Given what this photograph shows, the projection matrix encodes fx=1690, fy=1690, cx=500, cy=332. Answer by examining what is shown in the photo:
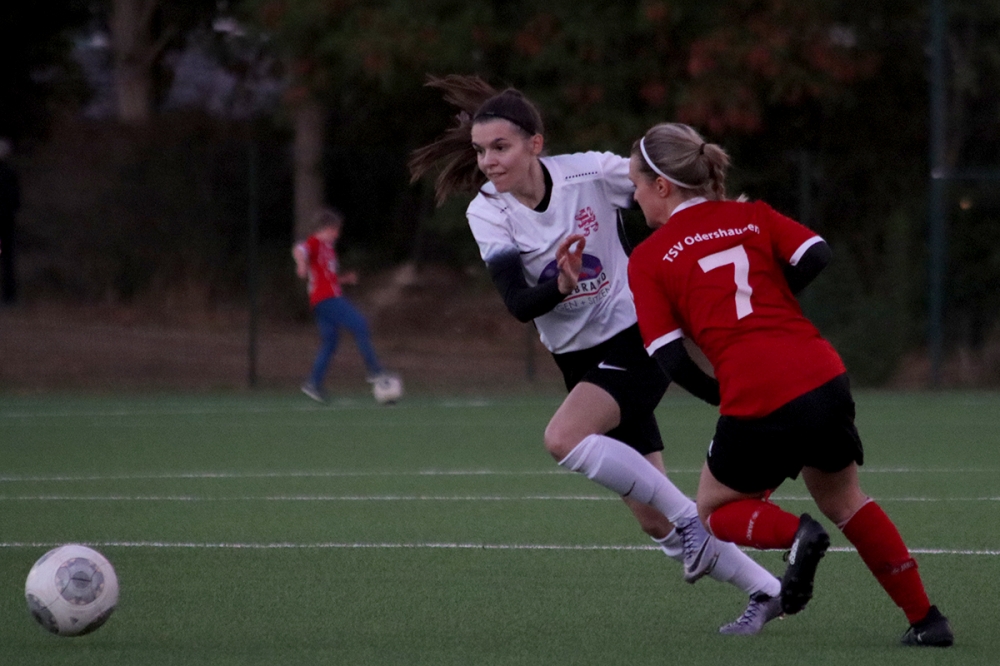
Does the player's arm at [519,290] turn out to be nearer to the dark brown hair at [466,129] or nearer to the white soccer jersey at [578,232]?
the white soccer jersey at [578,232]

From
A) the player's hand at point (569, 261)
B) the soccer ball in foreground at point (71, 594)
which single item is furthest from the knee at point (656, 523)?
the soccer ball in foreground at point (71, 594)

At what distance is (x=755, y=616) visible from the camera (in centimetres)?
530

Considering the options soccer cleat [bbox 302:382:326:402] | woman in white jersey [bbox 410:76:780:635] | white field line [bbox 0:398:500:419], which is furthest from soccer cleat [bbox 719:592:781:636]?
soccer cleat [bbox 302:382:326:402]

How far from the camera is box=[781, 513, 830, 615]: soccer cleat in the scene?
179 inches

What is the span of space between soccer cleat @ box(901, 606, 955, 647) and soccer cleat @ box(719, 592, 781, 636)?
474 millimetres

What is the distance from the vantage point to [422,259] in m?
19.4

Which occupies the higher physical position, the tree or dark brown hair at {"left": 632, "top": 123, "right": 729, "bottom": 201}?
dark brown hair at {"left": 632, "top": 123, "right": 729, "bottom": 201}

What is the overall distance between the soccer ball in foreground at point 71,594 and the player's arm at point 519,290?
5.06ft

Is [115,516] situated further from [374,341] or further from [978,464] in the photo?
[374,341]

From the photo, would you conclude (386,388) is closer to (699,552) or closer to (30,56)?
(699,552)

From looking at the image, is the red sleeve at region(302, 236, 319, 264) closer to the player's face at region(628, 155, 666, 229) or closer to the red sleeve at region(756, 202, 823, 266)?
the player's face at region(628, 155, 666, 229)

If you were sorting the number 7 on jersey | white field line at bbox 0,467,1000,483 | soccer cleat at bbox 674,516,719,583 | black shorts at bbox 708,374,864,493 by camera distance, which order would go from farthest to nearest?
white field line at bbox 0,467,1000,483, soccer cleat at bbox 674,516,719,583, the number 7 on jersey, black shorts at bbox 708,374,864,493

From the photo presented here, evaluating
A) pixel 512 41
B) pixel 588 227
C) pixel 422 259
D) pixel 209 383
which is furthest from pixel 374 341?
pixel 588 227

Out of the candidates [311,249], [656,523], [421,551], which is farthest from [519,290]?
[311,249]
